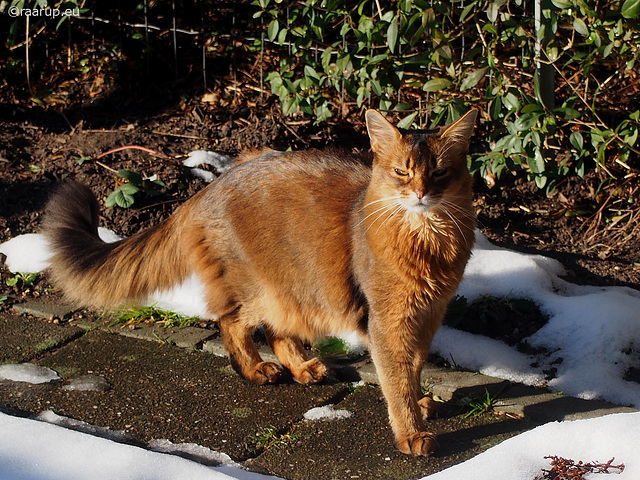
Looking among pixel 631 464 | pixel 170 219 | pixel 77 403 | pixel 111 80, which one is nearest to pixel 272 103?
pixel 111 80

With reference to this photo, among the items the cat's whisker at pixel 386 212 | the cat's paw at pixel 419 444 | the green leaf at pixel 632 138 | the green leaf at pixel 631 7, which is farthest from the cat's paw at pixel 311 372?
the green leaf at pixel 632 138

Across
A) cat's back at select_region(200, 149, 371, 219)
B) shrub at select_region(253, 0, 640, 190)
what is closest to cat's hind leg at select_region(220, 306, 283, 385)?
cat's back at select_region(200, 149, 371, 219)

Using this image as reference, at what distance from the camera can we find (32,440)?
288 cm

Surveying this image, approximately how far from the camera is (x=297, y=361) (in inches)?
153

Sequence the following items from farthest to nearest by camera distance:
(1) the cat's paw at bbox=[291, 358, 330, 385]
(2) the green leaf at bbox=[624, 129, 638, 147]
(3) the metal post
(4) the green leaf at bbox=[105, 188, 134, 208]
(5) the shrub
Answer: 1. (4) the green leaf at bbox=[105, 188, 134, 208]
2. (3) the metal post
3. (2) the green leaf at bbox=[624, 129, 638, 147]
4. (5) the shrub
5. (1) the cat's paw at bbox=[291, 358, 330, 385]

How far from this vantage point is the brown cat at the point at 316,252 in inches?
128

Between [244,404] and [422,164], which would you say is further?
[244,404]

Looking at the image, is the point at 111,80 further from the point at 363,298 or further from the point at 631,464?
the point at 631,464

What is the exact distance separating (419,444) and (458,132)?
1.33 m

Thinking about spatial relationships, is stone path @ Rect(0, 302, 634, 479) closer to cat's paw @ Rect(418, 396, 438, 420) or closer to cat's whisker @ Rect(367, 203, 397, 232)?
cat's paw @ Rect(418, 396, 438, 420)

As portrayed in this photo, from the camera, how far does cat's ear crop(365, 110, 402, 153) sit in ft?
10.8

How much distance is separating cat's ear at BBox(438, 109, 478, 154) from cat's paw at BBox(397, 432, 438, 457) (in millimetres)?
1217

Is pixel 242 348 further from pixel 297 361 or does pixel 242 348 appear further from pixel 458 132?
pixel 458 132

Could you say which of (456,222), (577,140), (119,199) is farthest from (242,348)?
(577,140)
